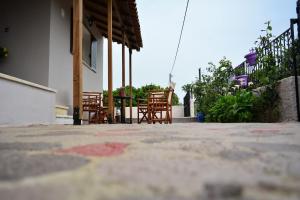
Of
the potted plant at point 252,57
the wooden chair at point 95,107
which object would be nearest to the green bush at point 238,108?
the potted plant at point 252,57

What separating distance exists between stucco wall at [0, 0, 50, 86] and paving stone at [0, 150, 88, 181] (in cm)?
463

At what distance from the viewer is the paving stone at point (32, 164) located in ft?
2.93

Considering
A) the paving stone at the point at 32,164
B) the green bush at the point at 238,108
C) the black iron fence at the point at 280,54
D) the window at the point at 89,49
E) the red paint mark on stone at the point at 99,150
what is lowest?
the paving stone at the point at 32,164

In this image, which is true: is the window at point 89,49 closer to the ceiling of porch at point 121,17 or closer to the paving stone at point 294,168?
the ceiling of porch at point 121,17

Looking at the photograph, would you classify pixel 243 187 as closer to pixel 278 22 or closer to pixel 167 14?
pixel 278 22

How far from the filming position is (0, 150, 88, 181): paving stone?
2.93 ft

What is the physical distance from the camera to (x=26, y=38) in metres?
5.66

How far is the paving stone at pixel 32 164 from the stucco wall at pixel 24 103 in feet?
9.16

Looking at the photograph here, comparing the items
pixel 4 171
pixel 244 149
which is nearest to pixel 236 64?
pixel 244 149

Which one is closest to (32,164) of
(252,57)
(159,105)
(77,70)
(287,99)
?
(77,70)

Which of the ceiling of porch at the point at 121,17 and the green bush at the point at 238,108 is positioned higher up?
the ceiling of porch at the point at 121,17

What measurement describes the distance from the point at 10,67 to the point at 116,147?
4.91 metres

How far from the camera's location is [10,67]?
5.64 meters

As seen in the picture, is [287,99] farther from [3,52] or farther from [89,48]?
[89,48]
